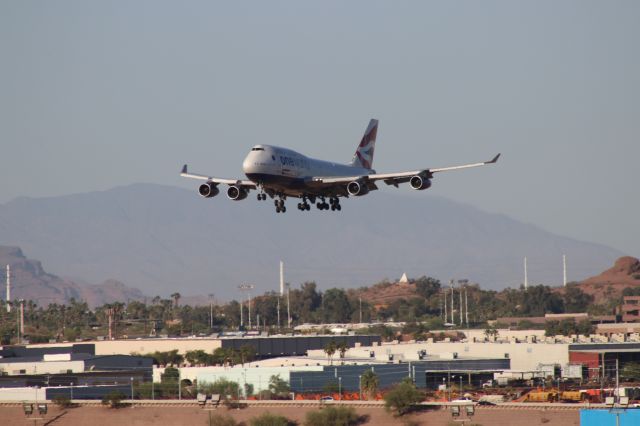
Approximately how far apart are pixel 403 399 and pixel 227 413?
48.3 feet

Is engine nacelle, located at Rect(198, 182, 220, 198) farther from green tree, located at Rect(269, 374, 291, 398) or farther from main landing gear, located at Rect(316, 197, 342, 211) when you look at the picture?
green tree, located at Rect(269, 374, 291, 398)

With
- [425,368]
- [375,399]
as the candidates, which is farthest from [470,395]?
[425,368]

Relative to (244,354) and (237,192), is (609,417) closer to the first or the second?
(237,192)

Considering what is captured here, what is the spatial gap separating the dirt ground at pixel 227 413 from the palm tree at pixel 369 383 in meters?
10.2

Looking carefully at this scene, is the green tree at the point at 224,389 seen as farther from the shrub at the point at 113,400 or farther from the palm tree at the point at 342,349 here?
the palm tree at the point at 342,349

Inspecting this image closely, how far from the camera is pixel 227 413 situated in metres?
102

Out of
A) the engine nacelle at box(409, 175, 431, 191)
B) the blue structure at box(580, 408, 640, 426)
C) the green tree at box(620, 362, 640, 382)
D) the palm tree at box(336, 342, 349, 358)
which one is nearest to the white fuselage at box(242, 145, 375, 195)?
the engine nacelle at box(409, 175, 431, 191)

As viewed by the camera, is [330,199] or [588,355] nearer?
[330,199]

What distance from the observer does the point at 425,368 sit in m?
129

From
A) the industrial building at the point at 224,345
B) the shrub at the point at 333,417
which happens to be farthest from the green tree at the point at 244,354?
the shrub at the point at 333,417

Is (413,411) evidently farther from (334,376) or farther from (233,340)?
(233,340)

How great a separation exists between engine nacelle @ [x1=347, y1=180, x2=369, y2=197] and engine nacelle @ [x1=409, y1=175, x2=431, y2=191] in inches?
165

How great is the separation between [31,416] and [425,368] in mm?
40075

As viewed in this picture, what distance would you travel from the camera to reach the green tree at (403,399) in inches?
3789
